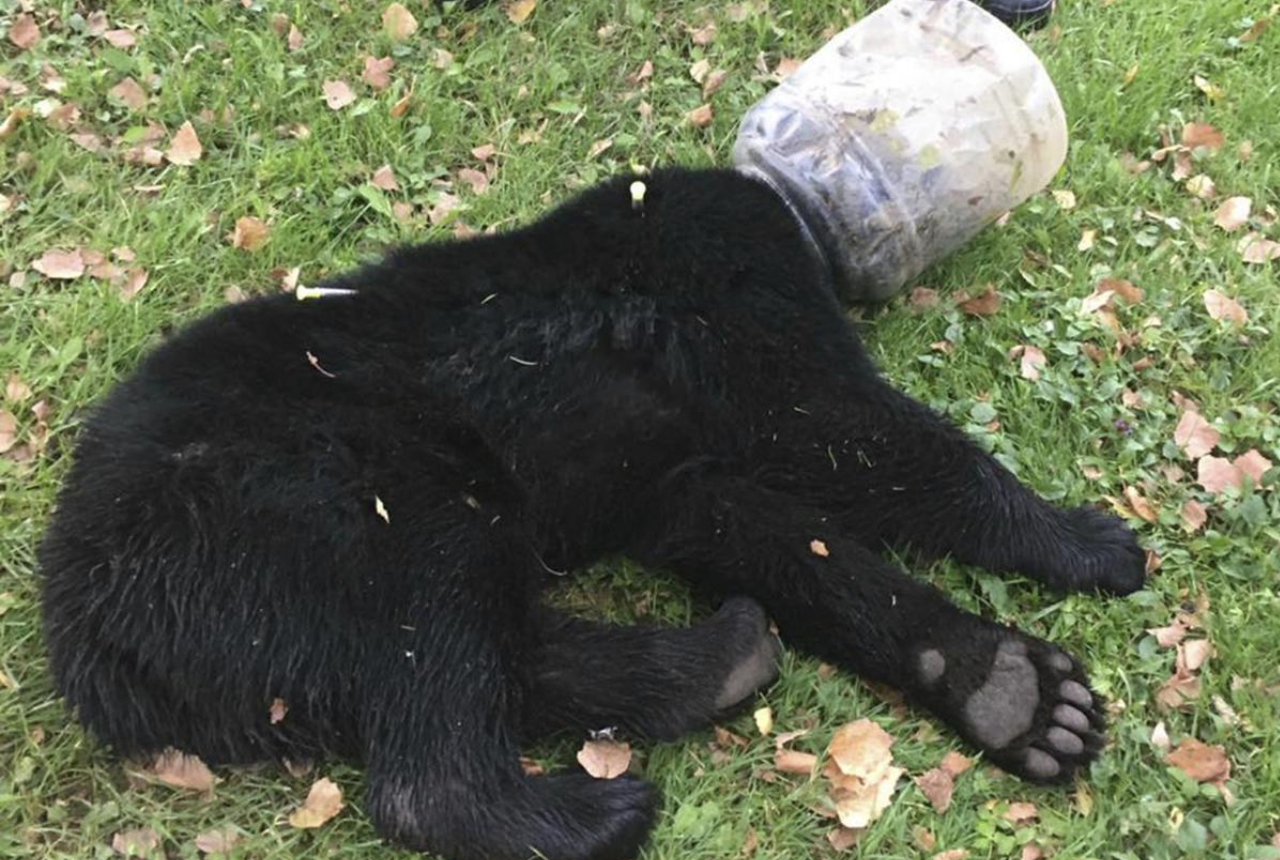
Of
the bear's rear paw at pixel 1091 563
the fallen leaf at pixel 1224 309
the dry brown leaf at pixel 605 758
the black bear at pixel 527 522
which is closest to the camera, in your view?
the black bear at pixel 527 522

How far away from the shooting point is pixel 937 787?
3250 millimetres

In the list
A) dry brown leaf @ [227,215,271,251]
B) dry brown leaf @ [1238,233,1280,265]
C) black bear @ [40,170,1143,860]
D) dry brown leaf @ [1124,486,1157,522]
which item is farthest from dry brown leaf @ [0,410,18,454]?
dry brown leaf @ [1238,233,1280,265]

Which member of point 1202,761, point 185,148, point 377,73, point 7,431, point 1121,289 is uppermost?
point 377,73

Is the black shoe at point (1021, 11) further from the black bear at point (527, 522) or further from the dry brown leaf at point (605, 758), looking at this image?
the dry brown leaf at point (605, 758)

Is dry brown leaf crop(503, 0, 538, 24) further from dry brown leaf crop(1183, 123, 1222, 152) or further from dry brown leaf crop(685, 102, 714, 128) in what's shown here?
dry brown leaf crop(1183, 123, 1222, 152)

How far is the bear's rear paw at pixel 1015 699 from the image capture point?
322cm

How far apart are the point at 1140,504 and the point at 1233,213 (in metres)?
1.55

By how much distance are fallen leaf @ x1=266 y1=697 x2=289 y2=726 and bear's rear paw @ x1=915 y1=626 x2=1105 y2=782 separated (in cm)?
166

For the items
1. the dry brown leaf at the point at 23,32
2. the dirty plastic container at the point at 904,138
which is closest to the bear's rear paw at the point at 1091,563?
the dirty plastic container at the point at 904,138

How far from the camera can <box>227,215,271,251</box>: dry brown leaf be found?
4.52m

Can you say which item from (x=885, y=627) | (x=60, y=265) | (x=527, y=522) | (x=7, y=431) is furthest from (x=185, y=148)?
(x=885, y=627)

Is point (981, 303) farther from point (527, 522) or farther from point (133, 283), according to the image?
point (133, 283)

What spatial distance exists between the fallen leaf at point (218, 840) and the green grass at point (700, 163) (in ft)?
0.08

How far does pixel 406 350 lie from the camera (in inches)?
135
